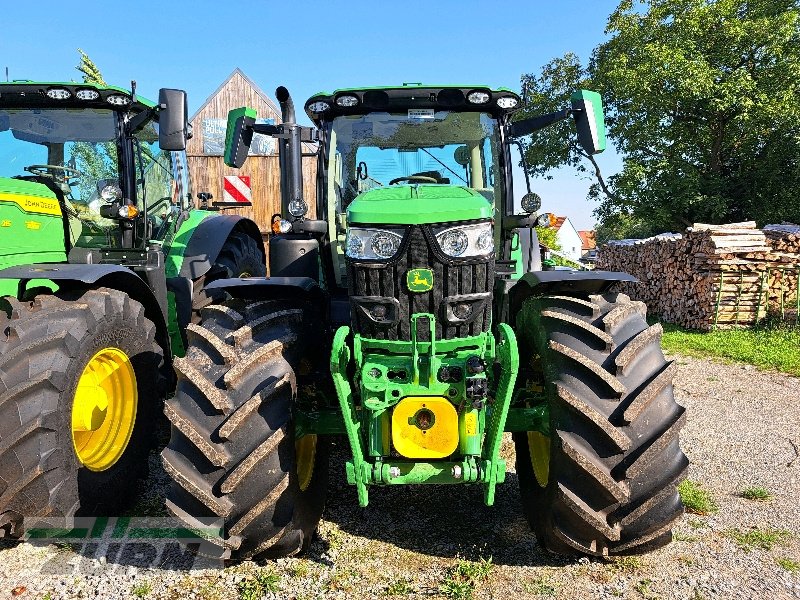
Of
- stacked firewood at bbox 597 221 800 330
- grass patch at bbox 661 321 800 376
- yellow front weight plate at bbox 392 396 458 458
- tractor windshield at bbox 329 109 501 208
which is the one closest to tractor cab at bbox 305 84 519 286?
tractor windshield at bbox 329 109 501 208

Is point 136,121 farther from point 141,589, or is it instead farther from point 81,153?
point 141,589

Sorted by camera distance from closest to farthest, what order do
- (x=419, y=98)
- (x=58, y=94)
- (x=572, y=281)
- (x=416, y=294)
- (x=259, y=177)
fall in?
(x=416, y=294) → (x=572, y=281) → (x=419, y=98) → (x=58, y=94) → (x=259, y=177)

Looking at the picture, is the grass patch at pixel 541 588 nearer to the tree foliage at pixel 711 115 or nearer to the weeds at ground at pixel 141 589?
the weeds at ground at pixel 141 589

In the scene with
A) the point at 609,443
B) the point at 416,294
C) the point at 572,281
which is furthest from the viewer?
the point at 572,281

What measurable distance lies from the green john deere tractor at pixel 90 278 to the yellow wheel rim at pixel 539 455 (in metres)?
2.32

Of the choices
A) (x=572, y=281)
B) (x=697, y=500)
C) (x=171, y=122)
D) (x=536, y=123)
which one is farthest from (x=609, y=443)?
(x=171, y=122)

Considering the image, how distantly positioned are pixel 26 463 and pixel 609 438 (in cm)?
262

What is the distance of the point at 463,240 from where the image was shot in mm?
2928

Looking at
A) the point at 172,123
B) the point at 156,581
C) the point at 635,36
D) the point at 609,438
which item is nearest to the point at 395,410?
the point at 609,438

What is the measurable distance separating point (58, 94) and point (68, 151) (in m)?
0.43

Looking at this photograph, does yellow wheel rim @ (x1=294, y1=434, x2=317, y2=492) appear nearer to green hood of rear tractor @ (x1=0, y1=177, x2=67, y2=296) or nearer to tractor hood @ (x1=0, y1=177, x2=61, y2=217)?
green hood of rear tractor @ (x1=0, y1=177, x2=67, y2=296)

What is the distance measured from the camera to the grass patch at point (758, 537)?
A: 10.6ft

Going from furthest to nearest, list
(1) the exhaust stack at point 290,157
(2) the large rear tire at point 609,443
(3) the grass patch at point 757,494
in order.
→ (1) the exhaust stack at point 290,157 < (3) the grass patch at point 757,494 < (2) the large rear tire at point 609,443

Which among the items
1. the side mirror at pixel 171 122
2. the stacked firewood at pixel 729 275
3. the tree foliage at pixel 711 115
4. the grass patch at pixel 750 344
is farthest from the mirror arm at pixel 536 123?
the tree foliage at pixel 711 115
